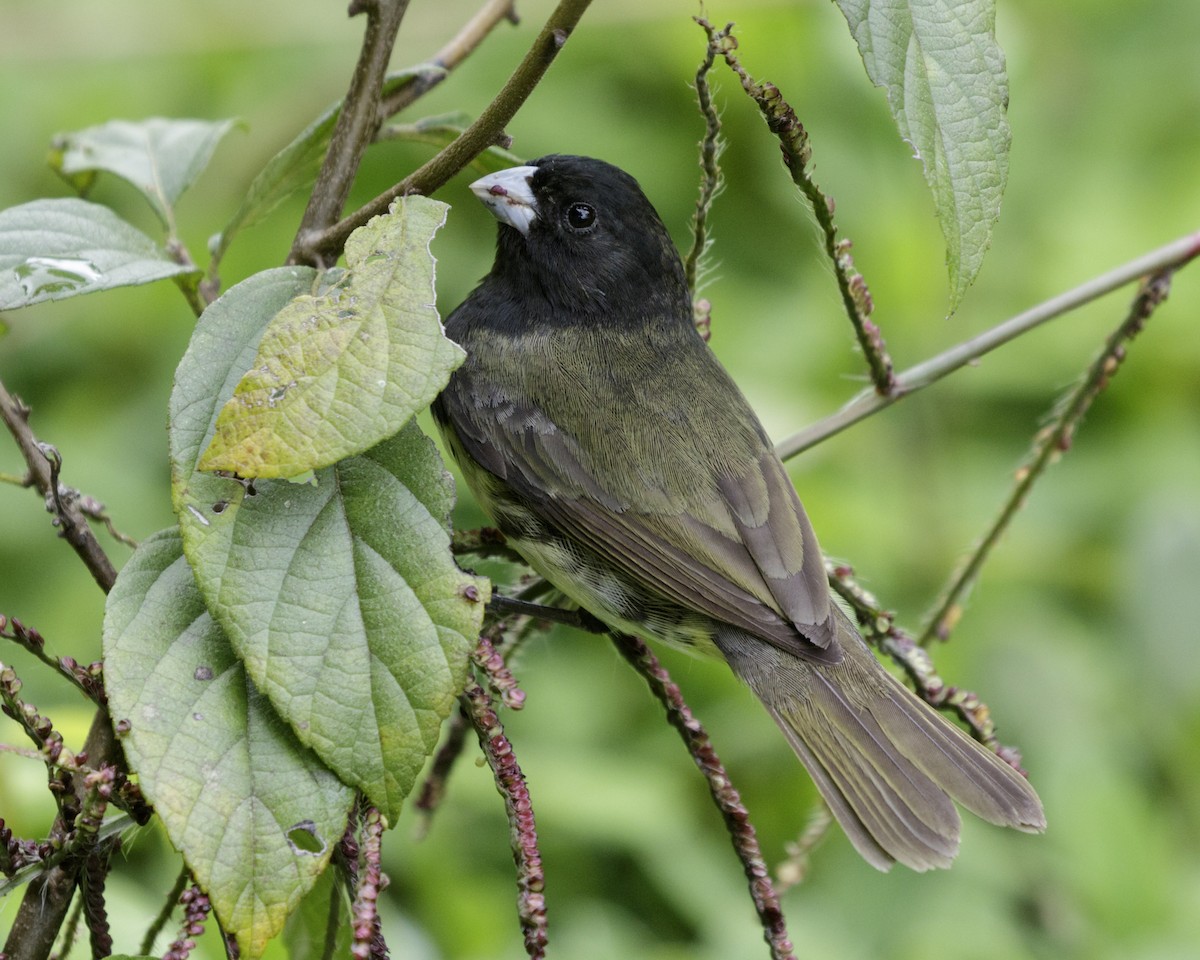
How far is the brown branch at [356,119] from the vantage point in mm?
1416

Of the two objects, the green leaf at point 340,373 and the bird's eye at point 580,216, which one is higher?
the bird's eye at point 580,216

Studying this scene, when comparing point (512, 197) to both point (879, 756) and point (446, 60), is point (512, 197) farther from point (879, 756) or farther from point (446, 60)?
point (879, 756)

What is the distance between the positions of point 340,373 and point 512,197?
4.03ft

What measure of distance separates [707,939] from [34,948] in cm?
177

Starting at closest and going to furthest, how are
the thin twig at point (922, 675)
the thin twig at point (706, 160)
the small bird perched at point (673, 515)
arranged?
the thin twig at point (706, 160) → the thin twig at point (922, 675) → the small bird perched at point (673, 515)

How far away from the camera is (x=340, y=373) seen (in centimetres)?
117

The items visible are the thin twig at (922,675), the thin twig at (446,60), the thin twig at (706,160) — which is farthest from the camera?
the thin twig at (446,60)

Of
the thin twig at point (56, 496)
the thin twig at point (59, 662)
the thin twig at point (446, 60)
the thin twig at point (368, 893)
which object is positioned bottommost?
the thin twig at point (368, 893)

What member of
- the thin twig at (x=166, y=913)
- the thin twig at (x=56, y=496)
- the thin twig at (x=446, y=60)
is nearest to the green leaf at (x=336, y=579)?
the thin twig at (x=56, y=496)

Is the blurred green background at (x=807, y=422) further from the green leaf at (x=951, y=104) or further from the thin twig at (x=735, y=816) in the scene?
the green leaf at (x=951, y=104)

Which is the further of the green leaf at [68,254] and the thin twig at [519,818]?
the green leaf at [68,254]

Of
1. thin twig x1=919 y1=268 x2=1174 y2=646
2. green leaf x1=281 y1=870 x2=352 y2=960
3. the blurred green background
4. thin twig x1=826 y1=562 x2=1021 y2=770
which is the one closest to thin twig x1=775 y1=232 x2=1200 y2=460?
thin twig x1=919 y1=268 x2=1174 y2=646

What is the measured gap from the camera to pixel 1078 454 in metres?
3.79

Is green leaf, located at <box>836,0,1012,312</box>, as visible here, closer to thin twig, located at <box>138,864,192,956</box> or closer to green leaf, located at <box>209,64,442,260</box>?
green leaf, located at <box>209,64,442,260</box>
